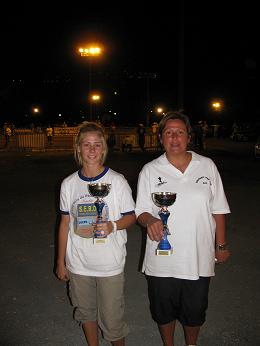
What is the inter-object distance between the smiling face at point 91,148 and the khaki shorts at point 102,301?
881 mm

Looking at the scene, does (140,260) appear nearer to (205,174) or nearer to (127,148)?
(205,174)

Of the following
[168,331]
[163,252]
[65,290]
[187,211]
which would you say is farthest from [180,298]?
[65,290]

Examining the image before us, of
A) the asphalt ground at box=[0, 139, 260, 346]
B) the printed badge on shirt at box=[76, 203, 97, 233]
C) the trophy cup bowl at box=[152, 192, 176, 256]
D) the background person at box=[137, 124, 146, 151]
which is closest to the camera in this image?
the trophy cup bowl at box=[152, 192, 176, 256]

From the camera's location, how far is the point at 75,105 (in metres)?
104

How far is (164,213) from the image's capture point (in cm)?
285

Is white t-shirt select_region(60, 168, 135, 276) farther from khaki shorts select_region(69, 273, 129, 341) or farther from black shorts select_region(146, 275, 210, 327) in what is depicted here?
black shorts select_region(146, 275, 210, 327)

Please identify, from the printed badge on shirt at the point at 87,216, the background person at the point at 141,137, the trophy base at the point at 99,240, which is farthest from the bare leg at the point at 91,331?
the background person at the point at 141,137

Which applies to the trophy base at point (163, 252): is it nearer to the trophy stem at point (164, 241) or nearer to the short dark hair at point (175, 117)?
the trophy stem at point (164, 241)

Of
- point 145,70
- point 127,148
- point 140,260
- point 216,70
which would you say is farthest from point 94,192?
point 145,70

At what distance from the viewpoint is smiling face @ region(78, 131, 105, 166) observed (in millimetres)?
3035

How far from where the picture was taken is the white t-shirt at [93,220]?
296cm

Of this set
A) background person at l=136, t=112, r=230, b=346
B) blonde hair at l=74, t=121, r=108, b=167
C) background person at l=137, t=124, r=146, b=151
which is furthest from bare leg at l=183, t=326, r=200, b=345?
background person at l=137, t=124, r=146, b=151

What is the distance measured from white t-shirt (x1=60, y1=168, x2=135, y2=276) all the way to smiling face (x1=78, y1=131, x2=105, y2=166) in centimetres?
12

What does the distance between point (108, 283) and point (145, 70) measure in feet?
196
